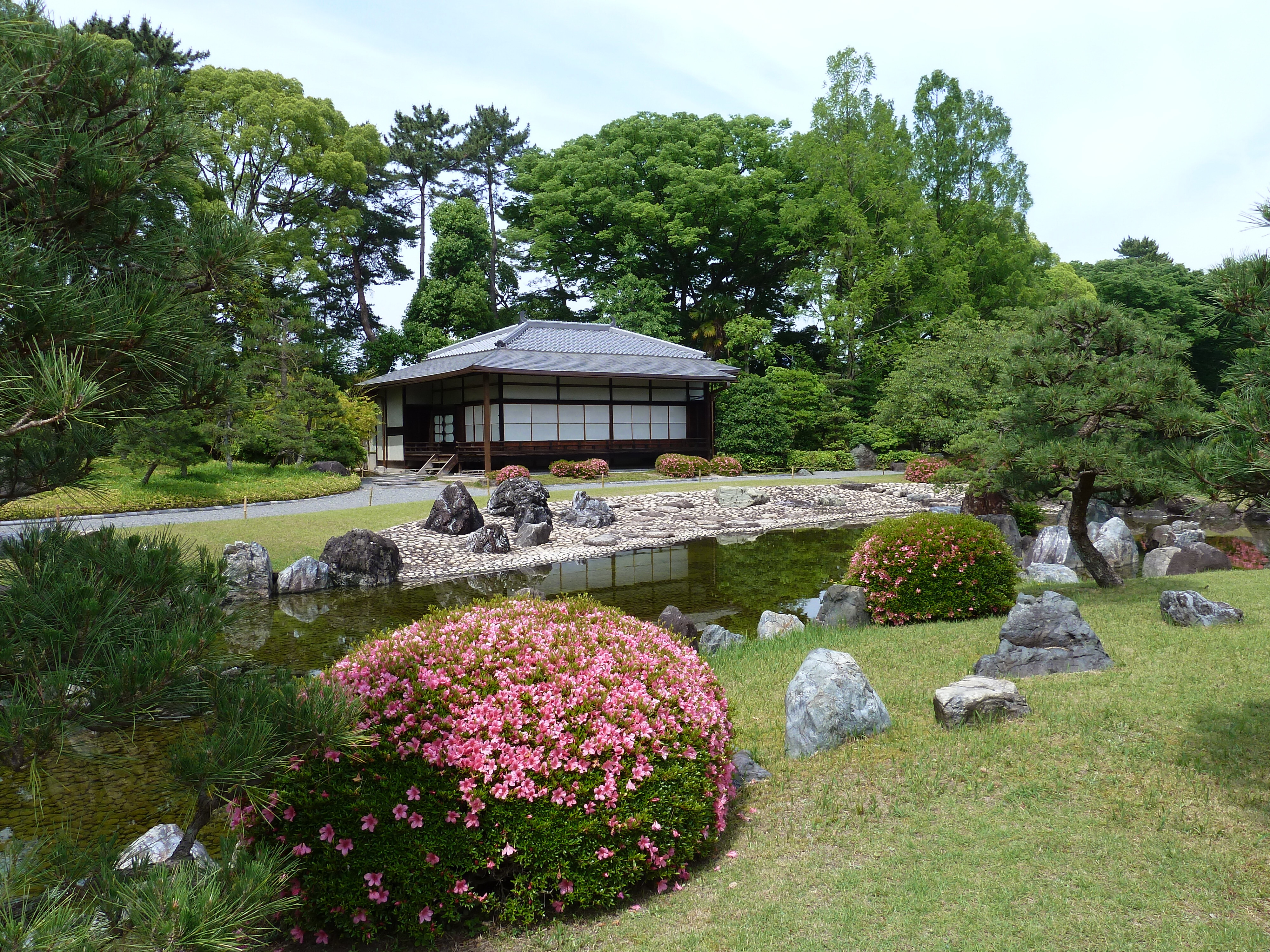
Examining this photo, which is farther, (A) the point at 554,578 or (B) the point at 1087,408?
(A) the point at 554,578

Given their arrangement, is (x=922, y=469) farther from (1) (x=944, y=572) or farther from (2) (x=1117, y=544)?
(1) (x=944, y=572)

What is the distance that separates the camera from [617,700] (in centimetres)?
330

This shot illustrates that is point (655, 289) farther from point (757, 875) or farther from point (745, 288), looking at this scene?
point (757, 875)

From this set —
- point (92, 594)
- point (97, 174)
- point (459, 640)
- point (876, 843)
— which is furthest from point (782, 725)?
point (97, 174)

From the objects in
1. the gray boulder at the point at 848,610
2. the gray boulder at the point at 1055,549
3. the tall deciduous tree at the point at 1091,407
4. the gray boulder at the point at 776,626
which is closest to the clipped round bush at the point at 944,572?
the gray boulder at the point at 848,610

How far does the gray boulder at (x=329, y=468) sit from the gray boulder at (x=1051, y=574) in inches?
729

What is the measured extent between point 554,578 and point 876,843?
9049 millimetres

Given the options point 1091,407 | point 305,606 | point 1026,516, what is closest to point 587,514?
point 305,606

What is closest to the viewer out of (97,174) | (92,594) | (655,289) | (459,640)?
(92,594)

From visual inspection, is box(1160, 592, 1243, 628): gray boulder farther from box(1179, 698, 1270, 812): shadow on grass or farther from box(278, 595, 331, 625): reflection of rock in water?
box(278, 595, 331, 625): reflection of rock in water

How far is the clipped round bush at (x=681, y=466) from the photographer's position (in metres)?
25.0

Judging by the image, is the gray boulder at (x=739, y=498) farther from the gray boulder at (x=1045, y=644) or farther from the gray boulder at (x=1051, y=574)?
the gray boulder at (x=1045, y=644)

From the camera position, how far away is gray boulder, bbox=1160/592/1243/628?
636 cm

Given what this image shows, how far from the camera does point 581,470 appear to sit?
78.3ft
